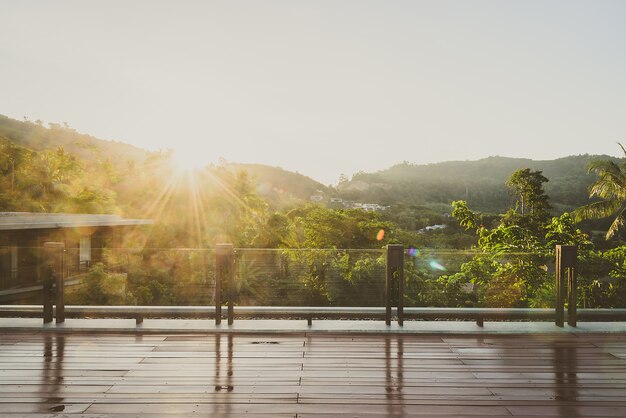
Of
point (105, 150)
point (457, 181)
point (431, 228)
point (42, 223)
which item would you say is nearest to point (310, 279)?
point (42, 223)

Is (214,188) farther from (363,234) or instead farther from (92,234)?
(92,234)

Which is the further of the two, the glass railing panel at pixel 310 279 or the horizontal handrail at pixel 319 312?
the glass railing panel at pixel 310 279

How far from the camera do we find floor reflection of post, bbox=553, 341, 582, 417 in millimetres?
3171

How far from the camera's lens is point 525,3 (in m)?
8.26

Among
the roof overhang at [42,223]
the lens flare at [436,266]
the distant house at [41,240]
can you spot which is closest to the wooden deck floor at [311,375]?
the lens flare at [436,266]

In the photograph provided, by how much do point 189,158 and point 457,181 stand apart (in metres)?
32.6

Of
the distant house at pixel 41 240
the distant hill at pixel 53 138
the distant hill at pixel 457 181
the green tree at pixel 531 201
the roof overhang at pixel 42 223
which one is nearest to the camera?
the distant house at pixel 41 240

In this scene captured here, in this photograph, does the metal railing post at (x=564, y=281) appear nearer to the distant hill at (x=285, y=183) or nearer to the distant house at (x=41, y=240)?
the distant house at (x=41, y=240)

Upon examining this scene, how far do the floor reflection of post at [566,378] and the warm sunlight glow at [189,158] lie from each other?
32253 mm

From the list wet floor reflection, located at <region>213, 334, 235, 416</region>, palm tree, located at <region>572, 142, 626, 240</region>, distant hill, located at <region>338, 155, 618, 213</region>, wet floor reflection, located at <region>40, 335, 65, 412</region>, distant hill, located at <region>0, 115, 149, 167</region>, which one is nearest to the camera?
wet floor reflection, located at <region>213, 334, 235, 416</region>

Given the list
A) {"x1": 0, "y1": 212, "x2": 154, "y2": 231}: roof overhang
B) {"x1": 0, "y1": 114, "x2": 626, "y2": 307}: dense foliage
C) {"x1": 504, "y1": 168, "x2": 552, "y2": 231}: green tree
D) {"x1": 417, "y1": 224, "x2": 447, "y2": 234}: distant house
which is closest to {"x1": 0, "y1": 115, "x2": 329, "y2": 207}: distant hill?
{"x1": 0, "y1": 114, "x2": 626, "y2": 307}: dense foliage

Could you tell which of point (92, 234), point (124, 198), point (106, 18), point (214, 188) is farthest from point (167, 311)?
point (124, 198)

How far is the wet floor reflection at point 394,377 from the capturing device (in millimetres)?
3197

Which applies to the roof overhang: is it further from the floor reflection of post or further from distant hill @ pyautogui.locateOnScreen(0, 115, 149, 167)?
distant hill @ pyautogui.locateOnScreen(0, 115, 149, 167)
